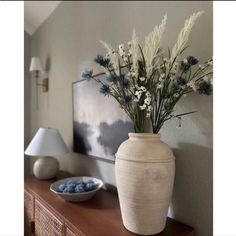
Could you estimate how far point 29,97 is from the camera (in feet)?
9.97

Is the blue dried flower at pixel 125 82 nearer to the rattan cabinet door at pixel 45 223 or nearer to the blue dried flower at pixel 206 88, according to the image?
the blue dried flower at pixel 206 88

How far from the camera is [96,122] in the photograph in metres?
1.66

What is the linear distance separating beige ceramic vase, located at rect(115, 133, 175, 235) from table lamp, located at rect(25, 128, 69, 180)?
3.08ft

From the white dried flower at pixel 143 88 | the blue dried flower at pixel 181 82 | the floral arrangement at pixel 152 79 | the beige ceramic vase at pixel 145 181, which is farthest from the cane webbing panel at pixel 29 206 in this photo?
the blue dried flower at pixel 181 82

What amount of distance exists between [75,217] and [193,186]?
0.58 metres

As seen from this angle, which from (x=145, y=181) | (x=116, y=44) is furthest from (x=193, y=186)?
(x=116, y=44)

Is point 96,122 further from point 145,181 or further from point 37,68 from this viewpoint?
point 37,68

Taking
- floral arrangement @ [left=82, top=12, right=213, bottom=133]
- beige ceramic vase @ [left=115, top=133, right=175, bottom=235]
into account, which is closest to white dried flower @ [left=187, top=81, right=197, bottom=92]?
floral arrangement @ [left=82, top=12, right=213, bottom=133]

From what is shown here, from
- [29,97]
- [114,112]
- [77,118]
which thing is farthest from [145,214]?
[29,97]

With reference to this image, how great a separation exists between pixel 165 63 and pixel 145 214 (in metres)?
0.62

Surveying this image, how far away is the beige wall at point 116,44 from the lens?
3.24ft

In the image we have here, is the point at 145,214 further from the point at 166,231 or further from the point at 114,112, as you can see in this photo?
the point at 114,112

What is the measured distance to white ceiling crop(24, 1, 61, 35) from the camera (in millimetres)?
2391
